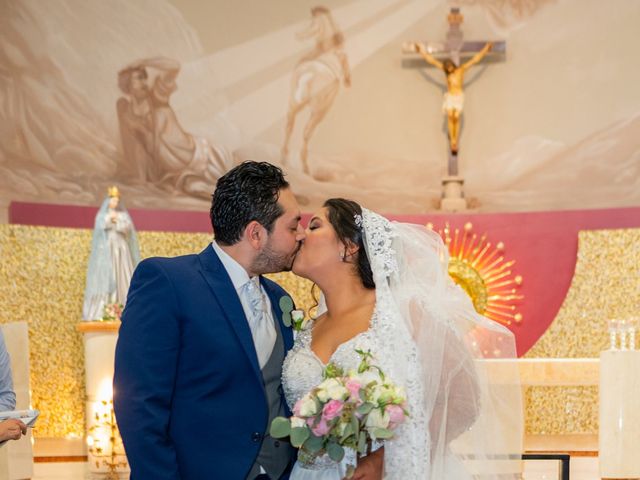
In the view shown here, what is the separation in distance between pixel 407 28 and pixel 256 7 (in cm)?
186

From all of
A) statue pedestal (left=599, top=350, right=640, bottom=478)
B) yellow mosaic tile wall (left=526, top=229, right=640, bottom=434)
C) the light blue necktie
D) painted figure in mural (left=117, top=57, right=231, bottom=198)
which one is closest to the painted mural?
painted figure in mural (left=117, top=57, right=231, bottom=198)

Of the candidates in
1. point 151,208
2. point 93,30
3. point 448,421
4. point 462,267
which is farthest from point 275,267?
point 93,30

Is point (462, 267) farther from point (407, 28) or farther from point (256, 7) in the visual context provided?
point (256, 7)

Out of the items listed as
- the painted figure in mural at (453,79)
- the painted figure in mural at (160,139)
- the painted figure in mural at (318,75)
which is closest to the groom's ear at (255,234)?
the painted figure in mural at (160,139)

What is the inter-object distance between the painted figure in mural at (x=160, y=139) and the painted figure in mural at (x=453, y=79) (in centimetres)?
261

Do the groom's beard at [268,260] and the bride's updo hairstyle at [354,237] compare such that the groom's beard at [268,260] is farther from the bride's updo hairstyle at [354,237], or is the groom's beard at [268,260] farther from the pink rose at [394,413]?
the pink rose at [394,413]

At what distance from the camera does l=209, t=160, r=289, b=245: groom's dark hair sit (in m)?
3.20

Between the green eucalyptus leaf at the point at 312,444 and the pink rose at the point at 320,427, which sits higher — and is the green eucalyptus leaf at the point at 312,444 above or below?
below

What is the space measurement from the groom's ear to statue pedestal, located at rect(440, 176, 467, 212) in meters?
7.35

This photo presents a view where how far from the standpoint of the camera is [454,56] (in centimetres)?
1084

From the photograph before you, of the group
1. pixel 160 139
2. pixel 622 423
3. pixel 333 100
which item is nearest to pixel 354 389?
pixel 622 423

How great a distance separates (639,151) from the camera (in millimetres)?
10789

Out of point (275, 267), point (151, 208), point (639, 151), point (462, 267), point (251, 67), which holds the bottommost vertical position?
point (275, 267)

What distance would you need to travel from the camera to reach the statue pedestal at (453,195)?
34.5 feet
